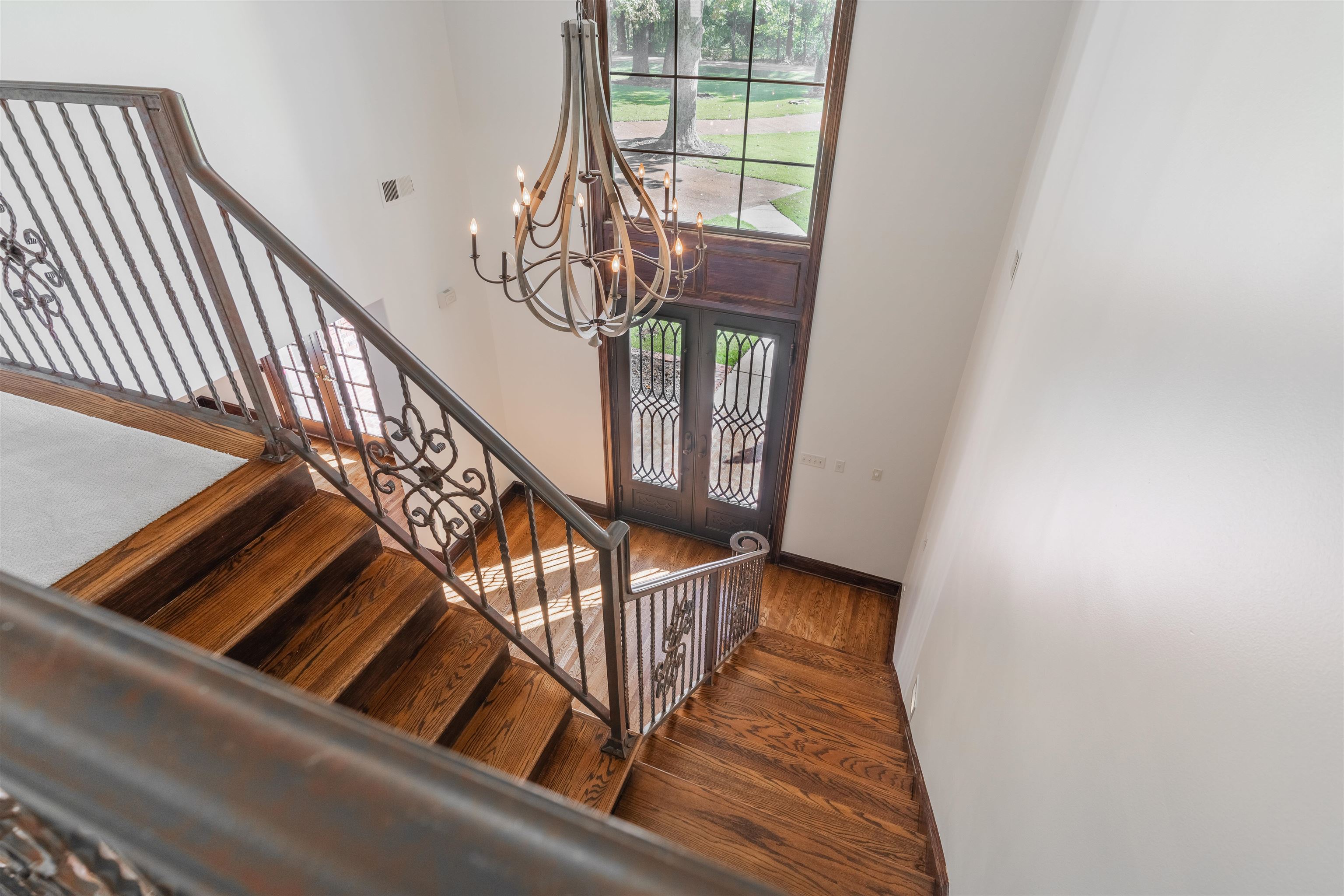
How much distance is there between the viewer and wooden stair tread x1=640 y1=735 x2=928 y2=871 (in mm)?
2262

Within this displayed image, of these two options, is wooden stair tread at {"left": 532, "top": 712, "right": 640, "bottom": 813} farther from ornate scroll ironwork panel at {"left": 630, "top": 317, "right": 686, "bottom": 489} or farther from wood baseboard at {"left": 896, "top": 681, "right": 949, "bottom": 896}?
ornate scroll ironwork panel at {"left": 630, "top": 317, "right": 686, "bottom": 489}

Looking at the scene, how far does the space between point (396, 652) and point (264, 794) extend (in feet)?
6.44

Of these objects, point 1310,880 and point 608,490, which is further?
point 608,490

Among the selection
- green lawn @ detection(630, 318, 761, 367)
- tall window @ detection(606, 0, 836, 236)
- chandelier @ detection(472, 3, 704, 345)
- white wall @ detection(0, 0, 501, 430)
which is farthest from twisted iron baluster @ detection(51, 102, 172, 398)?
green lawn @ detection(630, 318, 761, 367)

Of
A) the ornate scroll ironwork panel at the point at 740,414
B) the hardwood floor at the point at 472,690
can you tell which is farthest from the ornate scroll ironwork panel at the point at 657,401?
the hardwood floor at the point at 472,690

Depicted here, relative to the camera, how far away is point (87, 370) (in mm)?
3160

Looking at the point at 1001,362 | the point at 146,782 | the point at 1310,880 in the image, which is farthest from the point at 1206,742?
the point at 1001,362

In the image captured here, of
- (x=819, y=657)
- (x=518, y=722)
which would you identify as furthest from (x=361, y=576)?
(x=819, y=657)

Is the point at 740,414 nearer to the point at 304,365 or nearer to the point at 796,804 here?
the point at 796,804

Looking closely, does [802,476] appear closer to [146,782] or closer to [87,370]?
[87,370]

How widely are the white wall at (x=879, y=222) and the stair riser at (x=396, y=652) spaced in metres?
3.25

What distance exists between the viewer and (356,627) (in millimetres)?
1967

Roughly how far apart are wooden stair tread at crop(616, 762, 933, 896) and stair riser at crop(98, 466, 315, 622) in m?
1.46

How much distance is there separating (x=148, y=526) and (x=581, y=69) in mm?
1753
